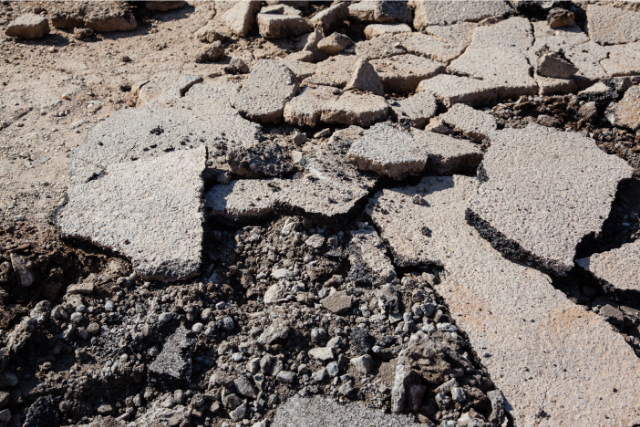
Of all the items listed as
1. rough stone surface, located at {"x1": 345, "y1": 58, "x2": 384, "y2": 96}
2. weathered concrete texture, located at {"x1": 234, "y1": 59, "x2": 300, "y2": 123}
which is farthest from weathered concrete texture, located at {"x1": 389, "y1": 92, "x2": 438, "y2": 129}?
weathered concrete texture, located at {"x1": 234, "y1": 59, "x2": 300, "y2": 123}

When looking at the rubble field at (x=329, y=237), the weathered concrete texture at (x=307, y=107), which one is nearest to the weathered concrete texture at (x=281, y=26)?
the rubble field at (x=329, y=237)

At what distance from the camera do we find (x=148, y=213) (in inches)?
92.3

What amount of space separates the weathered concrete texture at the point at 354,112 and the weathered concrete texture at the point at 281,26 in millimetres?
1272

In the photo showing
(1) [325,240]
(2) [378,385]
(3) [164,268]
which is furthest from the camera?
(1) [325,240]

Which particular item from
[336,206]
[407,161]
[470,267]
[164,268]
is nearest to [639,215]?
[470,267]

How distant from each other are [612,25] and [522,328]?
2987 millimetres

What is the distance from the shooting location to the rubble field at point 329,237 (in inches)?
72.7

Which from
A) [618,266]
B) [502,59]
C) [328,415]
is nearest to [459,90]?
[502,59]

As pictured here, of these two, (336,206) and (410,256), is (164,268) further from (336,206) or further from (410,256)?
(410,256)

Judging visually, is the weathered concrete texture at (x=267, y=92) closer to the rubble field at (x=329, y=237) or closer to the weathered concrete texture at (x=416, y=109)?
the rubble field at (x=329, y=237)

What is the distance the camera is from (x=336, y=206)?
240cm

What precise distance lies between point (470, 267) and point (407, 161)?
645 millimetres

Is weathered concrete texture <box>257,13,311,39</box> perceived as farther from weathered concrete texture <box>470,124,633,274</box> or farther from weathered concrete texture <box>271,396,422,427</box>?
weathered concrete texture <box>271,396,422,427</box>

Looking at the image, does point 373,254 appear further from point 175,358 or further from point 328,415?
point 175,358
